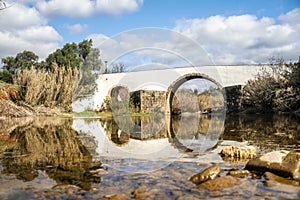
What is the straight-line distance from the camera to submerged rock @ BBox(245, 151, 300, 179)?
304 cm

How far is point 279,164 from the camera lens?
320cm

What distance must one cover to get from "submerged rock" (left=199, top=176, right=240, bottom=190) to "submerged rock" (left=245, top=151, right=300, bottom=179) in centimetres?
51

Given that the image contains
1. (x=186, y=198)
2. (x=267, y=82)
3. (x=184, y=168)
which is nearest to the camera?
(x=186, y=198)

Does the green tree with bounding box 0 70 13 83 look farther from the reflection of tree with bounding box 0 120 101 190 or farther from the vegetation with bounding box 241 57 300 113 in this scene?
the reflection of tree with bounding box 0 120 101 190

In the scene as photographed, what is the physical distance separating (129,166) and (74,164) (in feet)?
2.35

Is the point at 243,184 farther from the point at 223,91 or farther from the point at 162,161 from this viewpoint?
the point at 223,91

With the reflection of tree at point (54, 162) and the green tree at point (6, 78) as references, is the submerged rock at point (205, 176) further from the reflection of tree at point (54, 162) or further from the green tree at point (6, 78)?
the green tree at point (6, 78)

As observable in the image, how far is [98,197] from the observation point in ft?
8.37

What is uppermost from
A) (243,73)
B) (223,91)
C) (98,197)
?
(243,73)

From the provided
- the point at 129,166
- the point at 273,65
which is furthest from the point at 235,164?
the point at 273,65

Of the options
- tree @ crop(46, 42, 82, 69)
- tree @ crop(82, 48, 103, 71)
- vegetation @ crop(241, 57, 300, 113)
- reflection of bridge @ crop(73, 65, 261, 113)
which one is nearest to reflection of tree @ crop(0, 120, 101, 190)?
tree @ crop(82, 48, 103, 71)

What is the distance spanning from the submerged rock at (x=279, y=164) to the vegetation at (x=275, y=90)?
11.7 m

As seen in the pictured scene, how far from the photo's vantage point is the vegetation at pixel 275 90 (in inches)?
560

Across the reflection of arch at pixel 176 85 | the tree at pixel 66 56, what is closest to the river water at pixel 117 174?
the reflection of arch at pixel 176 85
